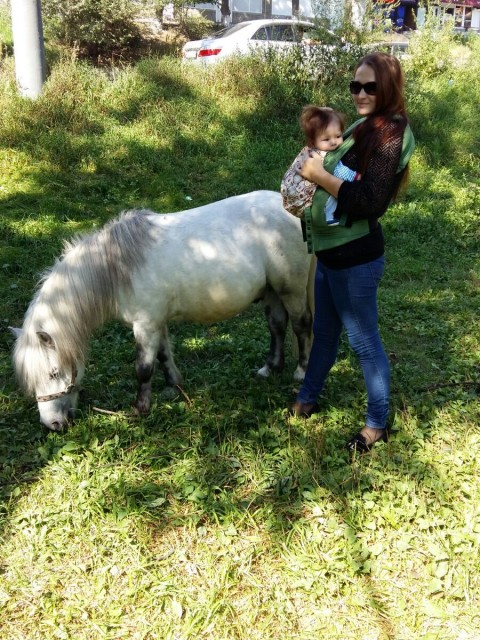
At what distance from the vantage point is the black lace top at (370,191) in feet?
8.66

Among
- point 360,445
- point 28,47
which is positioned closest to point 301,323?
point 360,445

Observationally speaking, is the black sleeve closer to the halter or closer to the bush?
the halter

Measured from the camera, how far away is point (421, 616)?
2.53m

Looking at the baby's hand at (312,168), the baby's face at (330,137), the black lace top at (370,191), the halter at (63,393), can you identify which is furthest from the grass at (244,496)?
the baby's face at (330,137)

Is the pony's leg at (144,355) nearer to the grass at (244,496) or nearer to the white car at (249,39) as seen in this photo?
the grass at (244,496)

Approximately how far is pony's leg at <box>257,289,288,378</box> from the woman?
2.99 ft

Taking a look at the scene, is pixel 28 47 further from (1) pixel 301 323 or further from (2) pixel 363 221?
(2) pixel 363 221

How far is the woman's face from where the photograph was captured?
2664 mm

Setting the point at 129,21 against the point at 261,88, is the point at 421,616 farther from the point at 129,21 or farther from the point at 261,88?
the point at 129,21

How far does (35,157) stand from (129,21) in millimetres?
8443

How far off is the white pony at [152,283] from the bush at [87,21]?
453 inches

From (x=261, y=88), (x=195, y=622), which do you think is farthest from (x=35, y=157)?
(x=195, y=622)

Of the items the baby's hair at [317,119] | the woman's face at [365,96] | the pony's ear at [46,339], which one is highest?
the woman's face at [365,96]

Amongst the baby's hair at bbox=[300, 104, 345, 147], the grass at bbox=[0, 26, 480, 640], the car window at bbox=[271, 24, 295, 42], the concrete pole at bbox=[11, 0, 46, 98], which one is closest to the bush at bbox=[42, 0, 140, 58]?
the car window at bbox=[271, 24, 295, 42]
